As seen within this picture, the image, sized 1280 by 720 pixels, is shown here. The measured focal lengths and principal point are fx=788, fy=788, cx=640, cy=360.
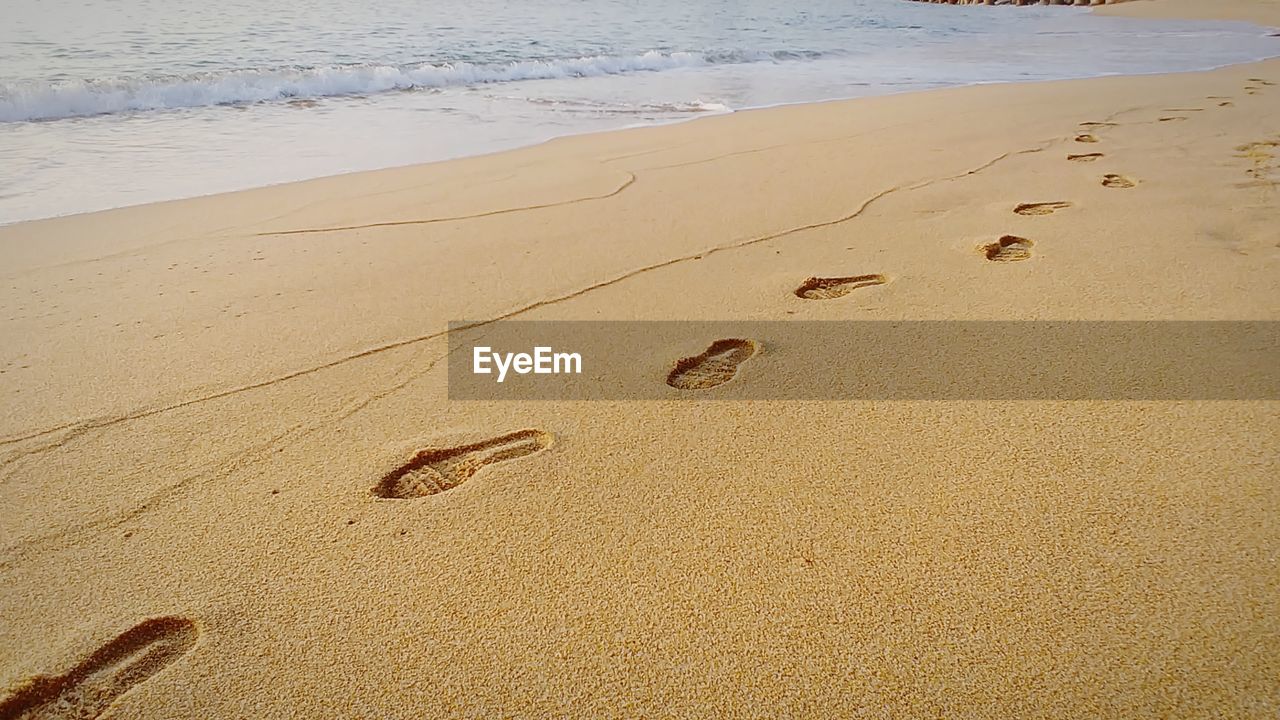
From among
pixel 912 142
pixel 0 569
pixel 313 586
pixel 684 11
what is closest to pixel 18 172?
pixel 0 569

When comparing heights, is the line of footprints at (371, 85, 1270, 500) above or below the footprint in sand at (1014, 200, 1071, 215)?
below

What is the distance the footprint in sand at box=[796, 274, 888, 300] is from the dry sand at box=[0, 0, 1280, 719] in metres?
0.05

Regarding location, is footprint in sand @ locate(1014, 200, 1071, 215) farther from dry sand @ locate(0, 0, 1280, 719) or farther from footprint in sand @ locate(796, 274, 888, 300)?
footprint in sand @ locate(796, 274, 888, 300)

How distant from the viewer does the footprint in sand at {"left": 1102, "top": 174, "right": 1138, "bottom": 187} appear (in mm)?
3070

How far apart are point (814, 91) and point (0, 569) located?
21.4 ft

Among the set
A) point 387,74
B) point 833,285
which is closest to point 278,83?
point 387,74

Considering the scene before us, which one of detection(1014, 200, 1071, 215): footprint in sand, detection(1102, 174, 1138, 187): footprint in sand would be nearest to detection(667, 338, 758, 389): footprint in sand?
detection(1014, 200, 1071, 215): footprint in sand

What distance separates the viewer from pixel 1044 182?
316 centimetres

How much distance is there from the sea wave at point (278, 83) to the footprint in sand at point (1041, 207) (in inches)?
244

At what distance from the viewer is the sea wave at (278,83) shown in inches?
242

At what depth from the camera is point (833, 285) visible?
7.39 ft

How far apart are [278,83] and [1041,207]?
265 inches
